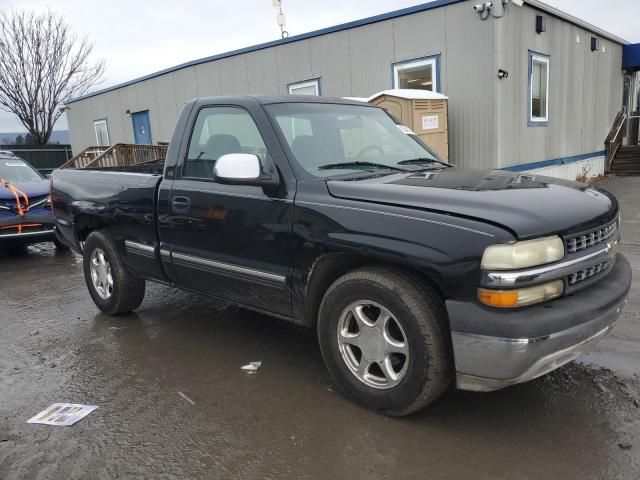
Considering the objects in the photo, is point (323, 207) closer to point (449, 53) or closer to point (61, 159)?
point (449, 53)

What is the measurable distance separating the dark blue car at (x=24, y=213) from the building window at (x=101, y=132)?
11.8m

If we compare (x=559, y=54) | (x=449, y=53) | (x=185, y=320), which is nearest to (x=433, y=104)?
(x=449, y=53)

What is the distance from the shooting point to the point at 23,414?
318cm

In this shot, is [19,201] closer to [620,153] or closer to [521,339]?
[521,339]

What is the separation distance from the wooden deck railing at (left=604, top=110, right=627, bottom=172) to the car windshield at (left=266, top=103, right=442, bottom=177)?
13.5 meters

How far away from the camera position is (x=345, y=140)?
12.2ft

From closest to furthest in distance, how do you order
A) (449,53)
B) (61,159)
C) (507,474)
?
(507,474) < (449,53) < (61,159)

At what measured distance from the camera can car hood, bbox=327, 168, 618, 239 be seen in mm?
2546

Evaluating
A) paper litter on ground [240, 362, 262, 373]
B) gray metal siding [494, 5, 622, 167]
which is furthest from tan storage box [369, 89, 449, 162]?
paper litter on ground [240, 362, 262, 373]

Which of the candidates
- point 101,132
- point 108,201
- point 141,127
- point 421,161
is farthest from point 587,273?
point 101,132

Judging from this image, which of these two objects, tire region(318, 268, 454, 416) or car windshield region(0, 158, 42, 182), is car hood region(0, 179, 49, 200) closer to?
car windshield region(0, 158, 42, 182)

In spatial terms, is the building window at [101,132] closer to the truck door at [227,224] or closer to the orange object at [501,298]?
the truck door at [227,224]

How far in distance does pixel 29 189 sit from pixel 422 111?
6399 mm

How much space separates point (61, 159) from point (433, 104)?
2075 centimetres
